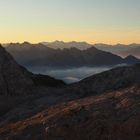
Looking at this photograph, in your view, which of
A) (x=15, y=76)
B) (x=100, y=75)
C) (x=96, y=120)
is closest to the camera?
(x=96, y=120)

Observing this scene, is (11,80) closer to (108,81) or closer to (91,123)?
(108,81)

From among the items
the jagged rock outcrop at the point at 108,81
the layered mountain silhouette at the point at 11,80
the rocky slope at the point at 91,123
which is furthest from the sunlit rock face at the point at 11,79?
the rocky slope at the point at 91,123

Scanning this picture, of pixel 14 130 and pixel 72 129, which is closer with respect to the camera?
pixel 72 129

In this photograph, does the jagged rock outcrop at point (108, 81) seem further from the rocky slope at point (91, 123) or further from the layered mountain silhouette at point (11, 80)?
the rocky slope at point (91, 123)

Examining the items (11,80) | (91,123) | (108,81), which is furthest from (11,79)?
(91,123)

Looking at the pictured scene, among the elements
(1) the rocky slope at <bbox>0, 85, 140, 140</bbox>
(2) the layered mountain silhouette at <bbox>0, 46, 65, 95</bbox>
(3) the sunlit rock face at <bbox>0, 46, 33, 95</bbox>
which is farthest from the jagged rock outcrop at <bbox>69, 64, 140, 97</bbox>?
(1) the rocky slope at <bbox>0, 85, 140, 140</bbox>

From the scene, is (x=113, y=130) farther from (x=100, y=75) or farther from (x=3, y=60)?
(x=3, y=60)

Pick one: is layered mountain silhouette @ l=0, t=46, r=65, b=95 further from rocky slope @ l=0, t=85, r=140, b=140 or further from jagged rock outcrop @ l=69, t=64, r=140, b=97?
rocky slope @ l=0, t=85, r=140, b=140

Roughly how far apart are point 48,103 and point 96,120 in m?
18.0

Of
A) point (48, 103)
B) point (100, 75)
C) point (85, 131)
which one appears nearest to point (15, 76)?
point (100, 75)

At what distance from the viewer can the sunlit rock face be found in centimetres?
5888

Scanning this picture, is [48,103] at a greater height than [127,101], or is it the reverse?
[127,101]

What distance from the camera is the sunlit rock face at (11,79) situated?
58.9 m

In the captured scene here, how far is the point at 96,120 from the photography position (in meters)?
25.5
